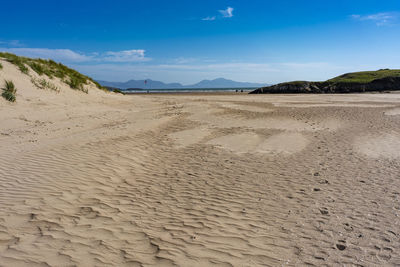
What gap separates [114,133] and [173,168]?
4354mm

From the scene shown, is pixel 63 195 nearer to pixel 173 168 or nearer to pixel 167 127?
pixel 173 168

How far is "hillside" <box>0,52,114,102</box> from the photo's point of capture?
1471cm

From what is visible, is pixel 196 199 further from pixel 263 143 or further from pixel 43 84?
pixel 43 84

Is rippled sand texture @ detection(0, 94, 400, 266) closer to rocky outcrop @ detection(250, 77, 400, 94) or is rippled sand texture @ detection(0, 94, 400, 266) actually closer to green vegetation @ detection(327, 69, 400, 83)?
rocky outcrop @ detection(250, 77, 400, 94)

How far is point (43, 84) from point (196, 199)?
16.6 meters

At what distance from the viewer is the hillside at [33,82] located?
579 inches

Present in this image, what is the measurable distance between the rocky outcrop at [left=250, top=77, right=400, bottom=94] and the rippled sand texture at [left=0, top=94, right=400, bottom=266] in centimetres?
4346

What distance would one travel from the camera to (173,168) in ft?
23.9

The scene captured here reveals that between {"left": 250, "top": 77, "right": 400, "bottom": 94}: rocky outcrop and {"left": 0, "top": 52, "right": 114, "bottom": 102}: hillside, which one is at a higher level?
{"left": 250, "top": 77, "right": 400, "bottom": 94}: rocky outcrop

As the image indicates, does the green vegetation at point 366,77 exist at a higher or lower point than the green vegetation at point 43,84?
higher

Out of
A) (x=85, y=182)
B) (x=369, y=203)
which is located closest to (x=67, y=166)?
(x=85, y=182)

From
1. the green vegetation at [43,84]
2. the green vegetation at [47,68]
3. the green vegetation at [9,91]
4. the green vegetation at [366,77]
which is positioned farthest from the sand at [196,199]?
the green vegetation at [366,77]

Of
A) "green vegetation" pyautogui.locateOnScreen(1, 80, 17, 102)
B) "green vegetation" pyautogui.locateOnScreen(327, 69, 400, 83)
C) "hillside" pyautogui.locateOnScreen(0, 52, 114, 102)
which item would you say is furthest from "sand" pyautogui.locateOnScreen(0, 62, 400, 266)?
"green vegetation" pyautogui.locateOnScreen(327, 69, 400, 83)

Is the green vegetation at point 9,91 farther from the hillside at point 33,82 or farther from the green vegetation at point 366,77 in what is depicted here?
the green vegetation at point 366,77
